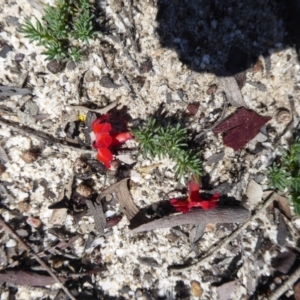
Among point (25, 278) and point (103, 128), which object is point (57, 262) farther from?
point (103, 128)

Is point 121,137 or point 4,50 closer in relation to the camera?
point 4,50

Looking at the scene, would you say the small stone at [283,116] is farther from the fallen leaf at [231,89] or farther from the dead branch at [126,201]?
the dead branch at [126,201]

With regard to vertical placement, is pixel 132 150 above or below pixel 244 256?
above

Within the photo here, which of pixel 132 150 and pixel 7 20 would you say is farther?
pixel 132 150

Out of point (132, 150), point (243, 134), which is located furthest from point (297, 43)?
point (132, 150)

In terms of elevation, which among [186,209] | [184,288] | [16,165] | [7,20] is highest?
[7,20]

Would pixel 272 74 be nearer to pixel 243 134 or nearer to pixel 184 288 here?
pixel 243 134

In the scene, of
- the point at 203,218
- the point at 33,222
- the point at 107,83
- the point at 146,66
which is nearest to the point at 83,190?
the point at 33,222
